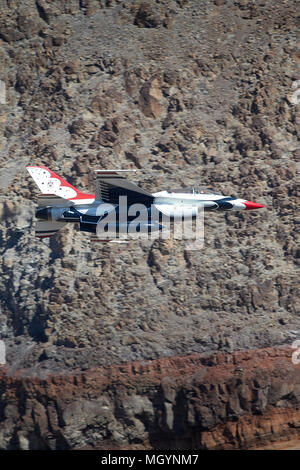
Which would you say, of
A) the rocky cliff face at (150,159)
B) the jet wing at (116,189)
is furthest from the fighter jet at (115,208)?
the rocky cliff face at (150,159)

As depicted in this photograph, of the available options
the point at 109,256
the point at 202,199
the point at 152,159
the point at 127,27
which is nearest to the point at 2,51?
the point at 127,27

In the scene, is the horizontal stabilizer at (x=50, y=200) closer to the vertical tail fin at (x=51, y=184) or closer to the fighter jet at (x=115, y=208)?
the fighter jet at (x=115, y=208)

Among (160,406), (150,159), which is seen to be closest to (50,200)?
(150,159)

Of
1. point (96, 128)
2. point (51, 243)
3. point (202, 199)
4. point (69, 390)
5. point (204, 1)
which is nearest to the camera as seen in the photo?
point (202, 199)

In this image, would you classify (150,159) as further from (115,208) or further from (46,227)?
(46,227)

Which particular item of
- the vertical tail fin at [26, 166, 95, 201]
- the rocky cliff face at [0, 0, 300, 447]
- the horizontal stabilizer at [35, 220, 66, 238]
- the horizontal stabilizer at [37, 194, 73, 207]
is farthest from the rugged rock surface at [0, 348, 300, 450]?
the horizontal stabilizer at [37, 194, 73, 207]

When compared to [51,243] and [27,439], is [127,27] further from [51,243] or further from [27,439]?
[27,439]
